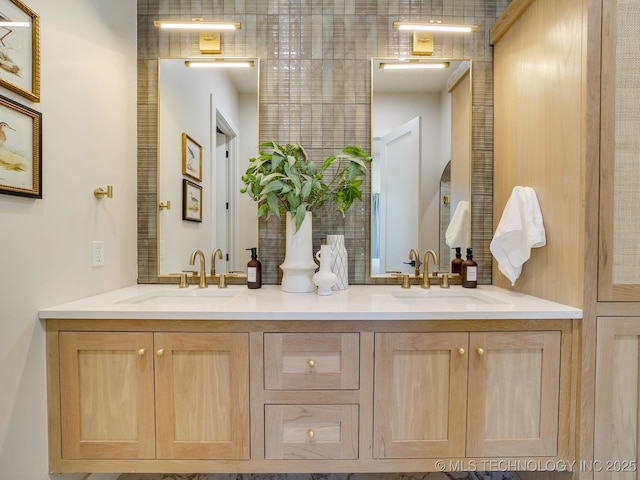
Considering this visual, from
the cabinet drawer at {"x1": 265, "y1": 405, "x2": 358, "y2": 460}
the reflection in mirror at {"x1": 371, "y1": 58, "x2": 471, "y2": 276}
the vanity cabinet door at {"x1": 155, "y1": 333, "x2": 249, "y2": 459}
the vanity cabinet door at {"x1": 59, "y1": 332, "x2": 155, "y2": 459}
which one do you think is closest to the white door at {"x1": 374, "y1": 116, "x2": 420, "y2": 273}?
Result: the reflection in mirror at {"x1": 371, "y1": 58, "x2": 471, "y2": 276}

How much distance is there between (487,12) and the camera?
180cm

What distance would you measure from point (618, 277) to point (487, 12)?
1.56 metres

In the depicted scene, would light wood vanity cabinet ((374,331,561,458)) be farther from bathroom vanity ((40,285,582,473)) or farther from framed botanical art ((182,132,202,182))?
framed botanical art ((182,132,202,182))

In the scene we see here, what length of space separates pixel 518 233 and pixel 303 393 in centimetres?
119

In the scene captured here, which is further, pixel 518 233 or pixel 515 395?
pixel 518 233

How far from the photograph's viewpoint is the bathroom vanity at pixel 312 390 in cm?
120

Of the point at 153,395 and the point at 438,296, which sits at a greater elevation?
the point at 438,296

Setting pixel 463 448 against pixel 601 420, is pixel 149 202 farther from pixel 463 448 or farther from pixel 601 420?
pixel 601 420

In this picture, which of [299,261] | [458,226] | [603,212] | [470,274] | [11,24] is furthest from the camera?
[458,226]

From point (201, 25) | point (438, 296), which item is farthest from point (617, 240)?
point (201, 25)

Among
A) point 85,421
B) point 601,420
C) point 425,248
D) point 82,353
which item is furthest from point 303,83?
point 601,420

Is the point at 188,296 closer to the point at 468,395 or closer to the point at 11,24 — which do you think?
the point at 11,24

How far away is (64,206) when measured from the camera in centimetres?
129

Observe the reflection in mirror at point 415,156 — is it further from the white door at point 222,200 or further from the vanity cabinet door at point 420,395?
the white door at point 222,200
